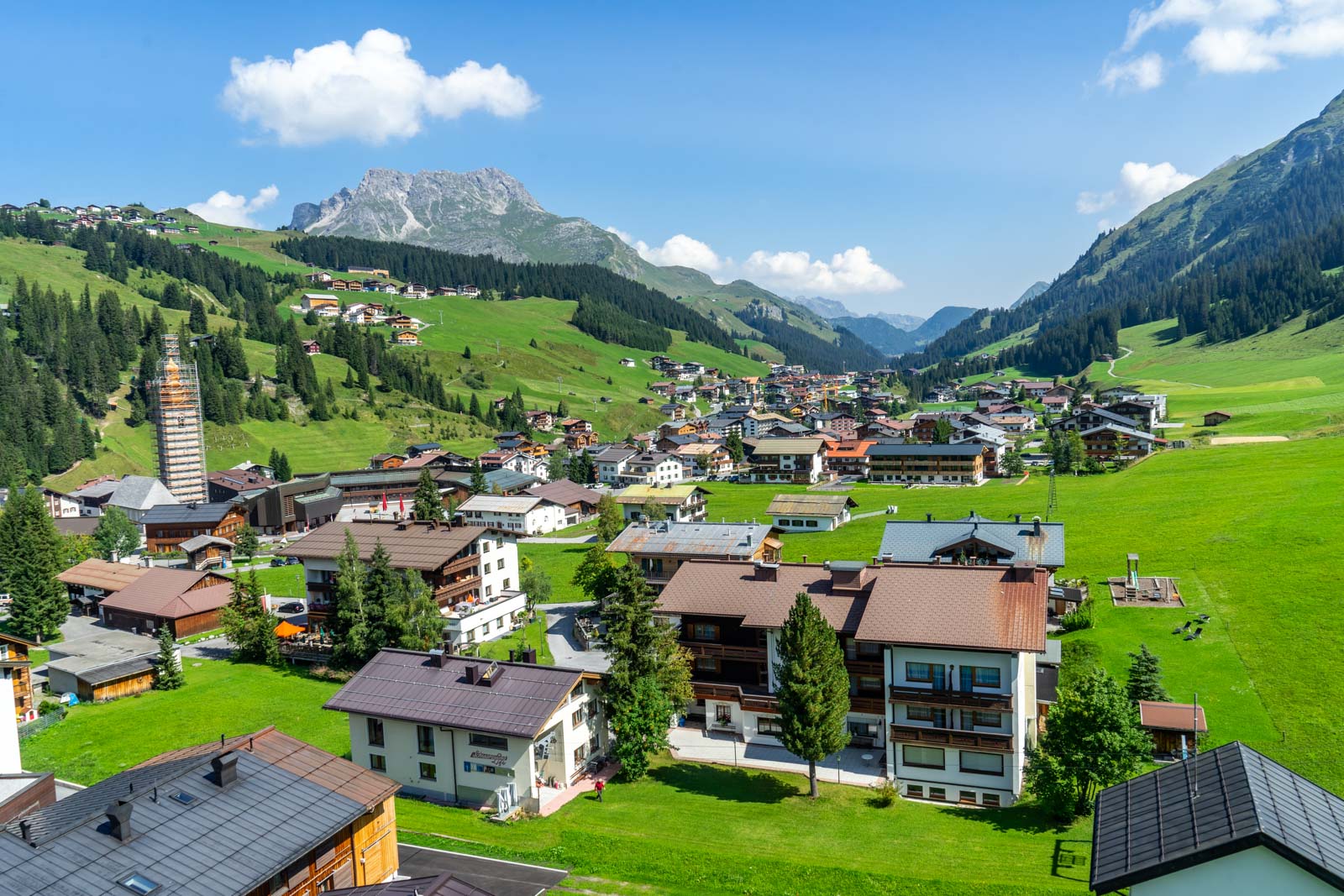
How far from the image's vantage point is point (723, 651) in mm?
46500

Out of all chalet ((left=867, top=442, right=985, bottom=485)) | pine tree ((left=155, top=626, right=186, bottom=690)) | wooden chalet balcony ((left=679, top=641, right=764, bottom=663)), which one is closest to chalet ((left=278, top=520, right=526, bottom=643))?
pine tree ((left=155, top=626, right=186, bottom=690))

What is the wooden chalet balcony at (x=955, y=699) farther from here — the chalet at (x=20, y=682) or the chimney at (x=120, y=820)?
the chalet at (x=20, y=682)

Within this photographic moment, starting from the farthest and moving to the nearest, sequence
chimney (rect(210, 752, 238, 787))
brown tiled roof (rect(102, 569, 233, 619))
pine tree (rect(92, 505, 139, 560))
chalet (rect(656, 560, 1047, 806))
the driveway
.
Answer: pine tree (rect(92, 505, 139, 560)) < brown tiled roof (rect(102, 569, 233, 619)) < the driveway < chalet (rect(656, 560, 1047, 806)) < chimney (rect(210, 752, 238, 787))

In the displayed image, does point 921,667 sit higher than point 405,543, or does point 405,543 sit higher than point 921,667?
point 405,543

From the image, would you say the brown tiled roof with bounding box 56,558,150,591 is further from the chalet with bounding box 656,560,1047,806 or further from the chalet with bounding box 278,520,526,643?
the chalet with bounding box 656,560,1047,806

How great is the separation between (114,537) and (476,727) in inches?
3473

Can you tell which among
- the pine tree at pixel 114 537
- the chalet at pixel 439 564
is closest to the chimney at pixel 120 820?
the chalet at pixel 439 564

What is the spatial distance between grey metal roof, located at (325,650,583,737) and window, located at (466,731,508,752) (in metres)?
0.74

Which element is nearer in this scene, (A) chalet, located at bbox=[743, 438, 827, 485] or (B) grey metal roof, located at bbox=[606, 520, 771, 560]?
(B) grey metal roof, located at bbox=[606, 520, 771, 560]

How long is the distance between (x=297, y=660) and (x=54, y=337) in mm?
158594

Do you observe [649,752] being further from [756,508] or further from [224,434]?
[224,434]

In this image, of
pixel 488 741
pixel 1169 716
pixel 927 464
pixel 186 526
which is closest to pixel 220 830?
pixel 488 741

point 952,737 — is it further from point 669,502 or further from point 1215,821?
point 669,502

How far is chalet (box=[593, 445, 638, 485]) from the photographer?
511 feet
